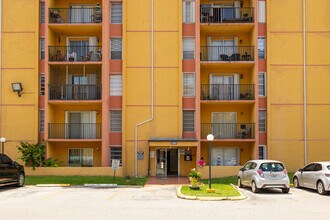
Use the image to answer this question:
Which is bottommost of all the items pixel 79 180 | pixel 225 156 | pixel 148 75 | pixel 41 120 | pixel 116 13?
pixel 79 180

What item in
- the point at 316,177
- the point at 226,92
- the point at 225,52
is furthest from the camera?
the point at 225,52

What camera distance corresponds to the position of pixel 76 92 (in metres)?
31.2

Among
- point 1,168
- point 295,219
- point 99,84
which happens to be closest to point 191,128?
point 99,84

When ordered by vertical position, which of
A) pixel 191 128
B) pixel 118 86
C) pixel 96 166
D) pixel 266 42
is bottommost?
pixel 96 166

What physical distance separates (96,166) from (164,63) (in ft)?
28.7

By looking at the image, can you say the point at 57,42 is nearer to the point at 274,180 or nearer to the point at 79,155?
the point at 79,155

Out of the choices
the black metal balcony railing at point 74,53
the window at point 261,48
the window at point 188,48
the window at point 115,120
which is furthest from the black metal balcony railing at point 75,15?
the window at point 261,48

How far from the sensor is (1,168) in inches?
846

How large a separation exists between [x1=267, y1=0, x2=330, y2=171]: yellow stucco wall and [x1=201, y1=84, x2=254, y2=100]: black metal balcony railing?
57.7 inches

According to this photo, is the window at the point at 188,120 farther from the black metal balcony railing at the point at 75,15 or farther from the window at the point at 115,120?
the black metal balcony railing at the point at 75,15

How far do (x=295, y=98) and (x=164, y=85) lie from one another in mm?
9275

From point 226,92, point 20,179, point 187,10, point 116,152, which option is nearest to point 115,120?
point 116,152

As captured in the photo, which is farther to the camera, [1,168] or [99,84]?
[99,84]

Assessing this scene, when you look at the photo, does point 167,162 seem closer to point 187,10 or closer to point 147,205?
point 187,10
